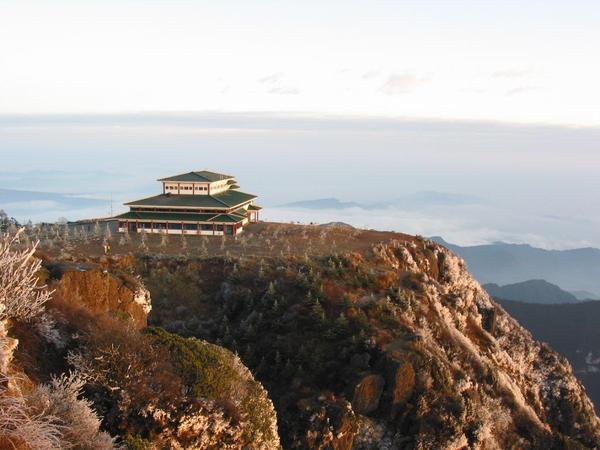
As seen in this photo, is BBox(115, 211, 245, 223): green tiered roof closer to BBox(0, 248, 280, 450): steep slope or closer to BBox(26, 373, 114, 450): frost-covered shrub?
BBox(0, 248, 280, 450): steep slope

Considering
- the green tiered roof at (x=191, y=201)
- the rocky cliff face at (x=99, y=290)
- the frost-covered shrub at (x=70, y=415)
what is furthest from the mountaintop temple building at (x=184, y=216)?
the frost-covered shrub at (x=70, y=415)

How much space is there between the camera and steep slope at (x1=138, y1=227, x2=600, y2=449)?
3522 cm

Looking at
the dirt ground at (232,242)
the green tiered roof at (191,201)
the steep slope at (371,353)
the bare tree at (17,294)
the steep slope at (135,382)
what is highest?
the bare tree at (17,294)

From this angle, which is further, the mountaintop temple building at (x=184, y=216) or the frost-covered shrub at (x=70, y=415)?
the mountaintop temple building at (x=184, y=216)

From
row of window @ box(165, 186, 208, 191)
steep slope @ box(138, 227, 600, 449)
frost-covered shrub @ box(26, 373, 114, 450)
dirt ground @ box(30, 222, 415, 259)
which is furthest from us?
row of window @ box(165, 186, 208, 191)

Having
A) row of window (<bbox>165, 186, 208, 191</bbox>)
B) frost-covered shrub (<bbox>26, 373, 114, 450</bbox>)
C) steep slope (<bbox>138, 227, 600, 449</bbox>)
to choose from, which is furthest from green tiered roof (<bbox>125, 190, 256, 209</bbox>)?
frost-covered shrub (<bbox>26, 373, 114, 450</bbox>)

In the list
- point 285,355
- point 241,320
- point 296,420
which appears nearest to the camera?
point 296,420

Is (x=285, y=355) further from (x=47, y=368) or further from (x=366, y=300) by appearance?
(x=47, y=368)

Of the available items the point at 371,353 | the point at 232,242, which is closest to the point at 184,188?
the point at 232,242

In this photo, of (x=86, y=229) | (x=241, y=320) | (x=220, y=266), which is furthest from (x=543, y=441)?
(x=86, y=229)

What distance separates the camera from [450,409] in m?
36.5

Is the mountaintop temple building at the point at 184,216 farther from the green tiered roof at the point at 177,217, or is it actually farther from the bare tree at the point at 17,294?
the bare tree at the point at 17,294

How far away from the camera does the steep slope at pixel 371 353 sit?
116 ft

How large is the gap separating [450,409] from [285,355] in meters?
11.6
